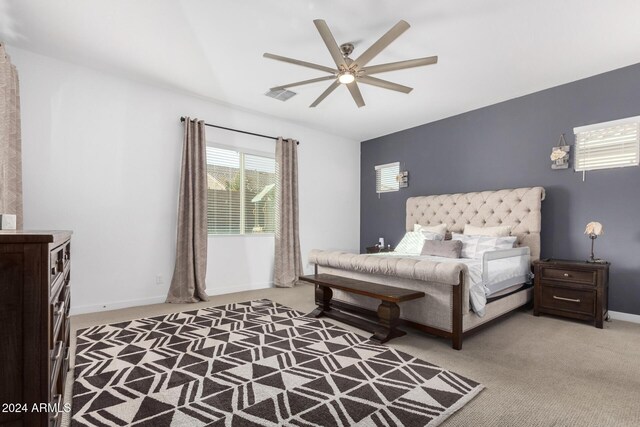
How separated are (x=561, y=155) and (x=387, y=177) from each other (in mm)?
2825

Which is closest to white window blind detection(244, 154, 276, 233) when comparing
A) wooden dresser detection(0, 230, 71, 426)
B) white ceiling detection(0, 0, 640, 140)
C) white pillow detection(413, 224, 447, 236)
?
white ceiling detection(0, 0, 640, 140)

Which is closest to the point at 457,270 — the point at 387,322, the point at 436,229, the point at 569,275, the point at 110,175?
the point at 387,322

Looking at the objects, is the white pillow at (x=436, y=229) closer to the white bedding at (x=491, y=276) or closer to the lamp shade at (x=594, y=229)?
the white bedding at (x=491, y=276)

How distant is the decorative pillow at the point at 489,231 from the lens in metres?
4.23

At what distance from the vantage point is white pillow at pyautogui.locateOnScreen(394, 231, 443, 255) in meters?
4.61

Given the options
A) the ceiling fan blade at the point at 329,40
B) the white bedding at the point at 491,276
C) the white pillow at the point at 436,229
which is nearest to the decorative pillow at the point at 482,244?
the white bedding at the point at 491,276

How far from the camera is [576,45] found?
3.14 meters

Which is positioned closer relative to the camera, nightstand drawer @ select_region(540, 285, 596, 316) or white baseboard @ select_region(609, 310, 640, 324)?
nightstand drawer @ select_region(540, 285, 596, 316)

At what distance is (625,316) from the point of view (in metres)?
3.56

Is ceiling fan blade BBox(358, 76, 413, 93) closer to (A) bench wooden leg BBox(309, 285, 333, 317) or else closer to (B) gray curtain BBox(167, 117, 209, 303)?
(A) bench wooden leg BBox(309, 285, 333, 317)

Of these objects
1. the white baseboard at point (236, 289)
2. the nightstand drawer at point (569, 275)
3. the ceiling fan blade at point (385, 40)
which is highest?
the ceiling fan blade at point (385, 40)

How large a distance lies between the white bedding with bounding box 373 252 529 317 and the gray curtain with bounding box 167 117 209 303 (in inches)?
119

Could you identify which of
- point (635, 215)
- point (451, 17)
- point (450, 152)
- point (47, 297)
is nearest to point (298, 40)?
point (451, 17)

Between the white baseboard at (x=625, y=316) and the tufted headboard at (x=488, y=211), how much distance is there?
3.05 feet
